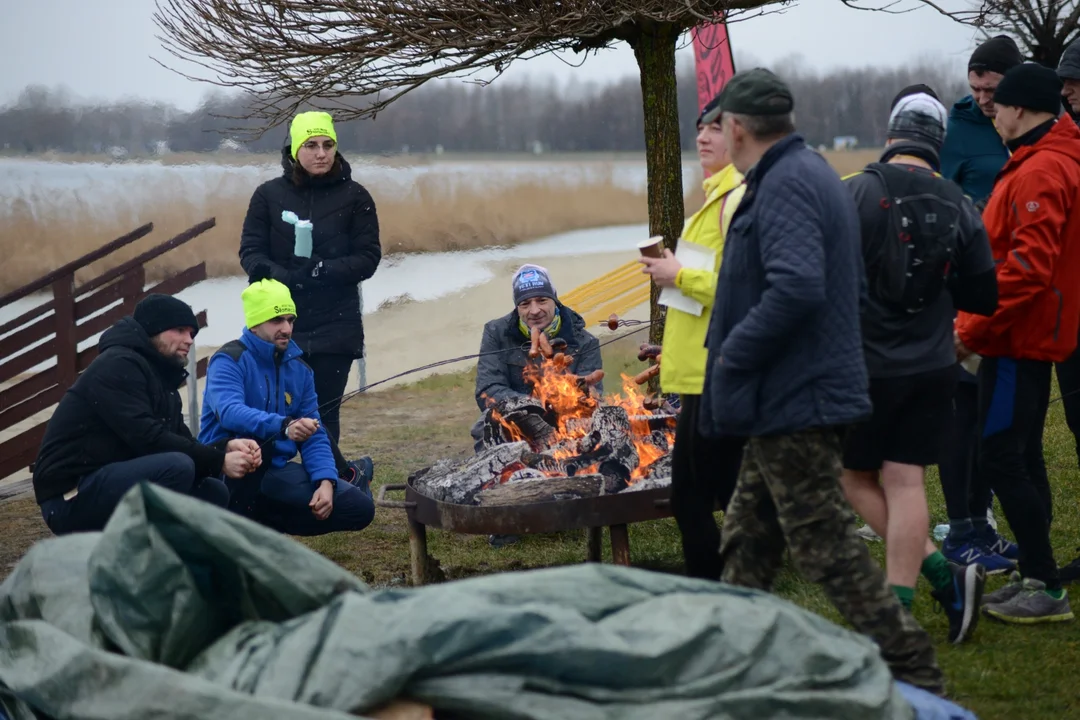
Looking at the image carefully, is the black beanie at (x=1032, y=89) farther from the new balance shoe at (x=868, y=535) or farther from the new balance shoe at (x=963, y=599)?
the new balance shoe at (x=868, y=535)

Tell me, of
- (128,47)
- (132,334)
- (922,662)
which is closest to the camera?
(922,662)

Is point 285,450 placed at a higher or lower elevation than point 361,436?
higher

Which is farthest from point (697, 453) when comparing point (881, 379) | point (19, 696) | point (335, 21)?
point (335, 21)

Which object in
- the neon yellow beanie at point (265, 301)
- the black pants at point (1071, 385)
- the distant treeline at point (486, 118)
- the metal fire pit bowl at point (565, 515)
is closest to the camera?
the metal fire pit bowl at point (565, 515)

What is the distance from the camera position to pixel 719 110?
4.16 m

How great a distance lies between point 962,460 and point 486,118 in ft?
28.6

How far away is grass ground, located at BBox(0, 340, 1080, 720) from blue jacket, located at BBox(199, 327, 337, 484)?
0.62 meters

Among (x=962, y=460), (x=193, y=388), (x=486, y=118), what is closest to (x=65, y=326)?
(x=193, y=388)

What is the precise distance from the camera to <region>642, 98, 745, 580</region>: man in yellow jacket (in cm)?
405

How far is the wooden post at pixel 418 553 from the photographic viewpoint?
17.7 feet

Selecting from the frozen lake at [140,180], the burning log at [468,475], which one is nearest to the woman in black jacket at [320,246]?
the burning log at [468,475]

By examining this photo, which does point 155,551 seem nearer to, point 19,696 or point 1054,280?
point 19,696

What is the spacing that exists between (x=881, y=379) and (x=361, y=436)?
676cm

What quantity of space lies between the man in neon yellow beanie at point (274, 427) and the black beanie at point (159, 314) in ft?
1.79
